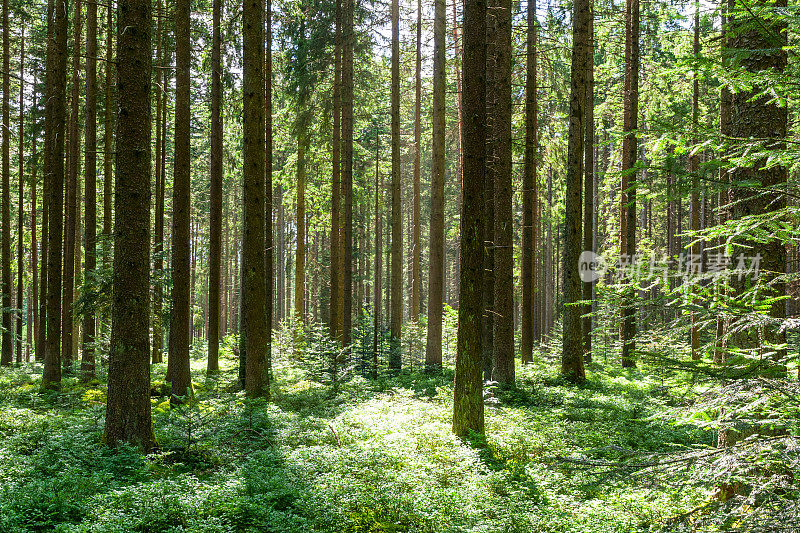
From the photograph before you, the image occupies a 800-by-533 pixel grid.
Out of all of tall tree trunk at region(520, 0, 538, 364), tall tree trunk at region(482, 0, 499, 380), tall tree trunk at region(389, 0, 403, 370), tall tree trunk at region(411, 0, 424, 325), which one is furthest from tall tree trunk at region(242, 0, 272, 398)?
tall tree trunk at region(411, 0, 424, 325)

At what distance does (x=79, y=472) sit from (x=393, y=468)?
3969 millimetres

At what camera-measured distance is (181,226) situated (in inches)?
468

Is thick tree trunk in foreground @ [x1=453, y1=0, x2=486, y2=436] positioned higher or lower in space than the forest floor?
higher

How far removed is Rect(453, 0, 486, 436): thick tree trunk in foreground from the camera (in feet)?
26.2

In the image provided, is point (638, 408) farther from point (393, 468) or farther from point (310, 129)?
point (310, 129)

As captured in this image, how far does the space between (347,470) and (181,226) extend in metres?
8.03

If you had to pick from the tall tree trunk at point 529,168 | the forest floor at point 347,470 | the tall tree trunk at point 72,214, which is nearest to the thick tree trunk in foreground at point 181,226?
the forest floor at point 347,470

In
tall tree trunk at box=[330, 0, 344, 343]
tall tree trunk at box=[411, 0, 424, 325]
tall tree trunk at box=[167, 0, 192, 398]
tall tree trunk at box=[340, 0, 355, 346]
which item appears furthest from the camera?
tall tree trunk at box=[411, 0, 424, 325]

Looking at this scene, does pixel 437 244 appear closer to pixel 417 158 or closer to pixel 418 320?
pixel 418 320

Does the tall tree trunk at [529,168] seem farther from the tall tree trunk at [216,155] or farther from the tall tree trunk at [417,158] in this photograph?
the tall tree trunk at [216,155]

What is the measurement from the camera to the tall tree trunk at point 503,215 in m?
12.1

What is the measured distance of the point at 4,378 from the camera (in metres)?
15.8

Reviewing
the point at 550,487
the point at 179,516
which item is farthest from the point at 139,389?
the point at 550,487

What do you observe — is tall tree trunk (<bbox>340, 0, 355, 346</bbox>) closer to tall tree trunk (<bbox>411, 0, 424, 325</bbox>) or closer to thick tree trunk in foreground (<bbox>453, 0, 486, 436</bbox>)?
tall tree trunk (<bbox>411, 0, 424, 325</bbox>)
